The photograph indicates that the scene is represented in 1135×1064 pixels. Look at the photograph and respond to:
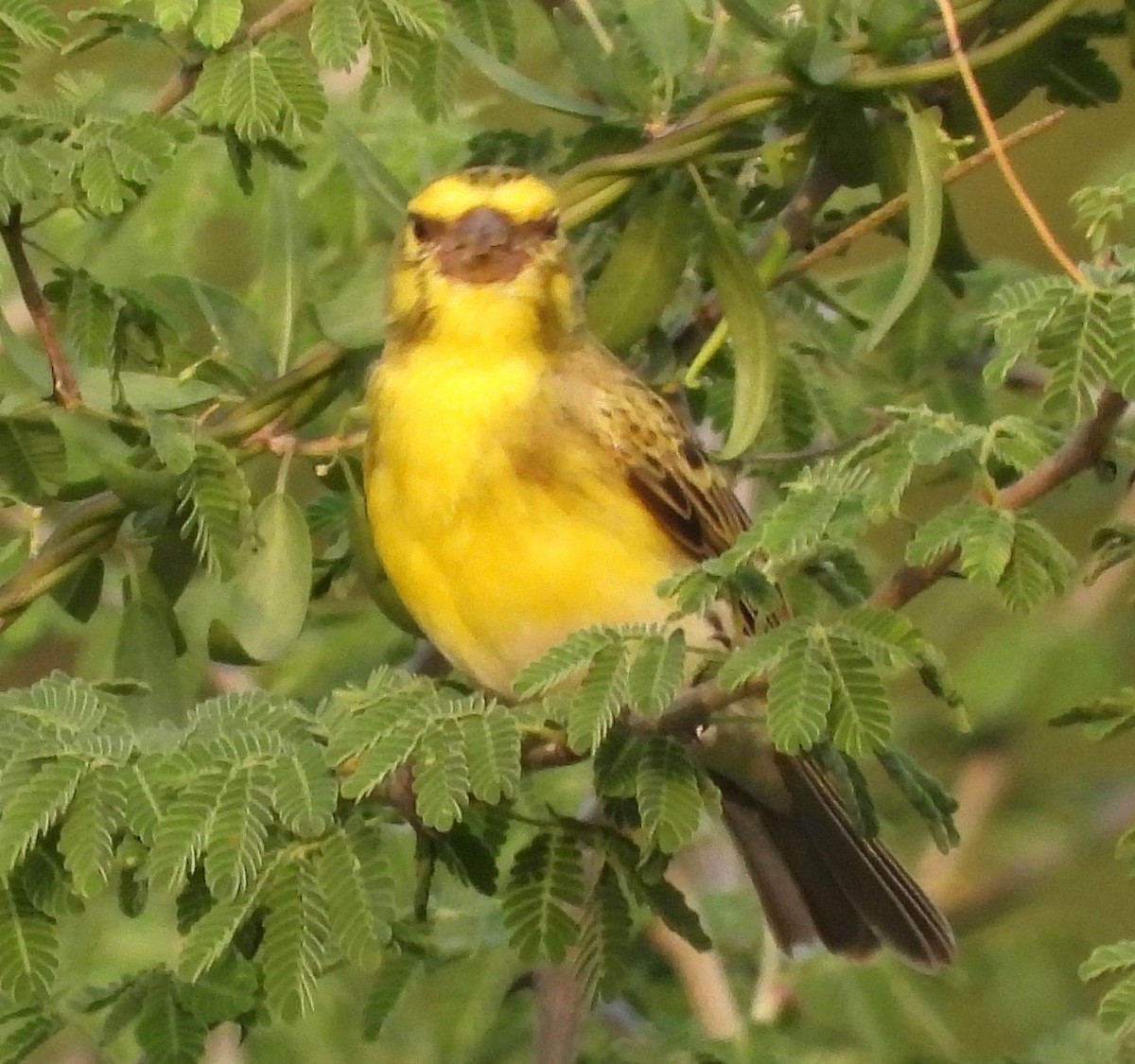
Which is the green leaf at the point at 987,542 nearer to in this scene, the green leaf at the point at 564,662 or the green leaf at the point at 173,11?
the green leaf at the point at 564,662

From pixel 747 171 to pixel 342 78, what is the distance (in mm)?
1207

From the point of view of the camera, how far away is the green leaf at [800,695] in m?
1.94

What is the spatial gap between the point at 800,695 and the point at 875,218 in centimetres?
95

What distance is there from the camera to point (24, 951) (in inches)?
80.2

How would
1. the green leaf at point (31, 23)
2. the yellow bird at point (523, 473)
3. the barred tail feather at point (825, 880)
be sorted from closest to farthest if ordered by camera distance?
the green leaf at point (31, 23), the yellow bird at point (523, 473), the barred tail feather at point (825, 880)

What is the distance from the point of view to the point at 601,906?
7.92 feet

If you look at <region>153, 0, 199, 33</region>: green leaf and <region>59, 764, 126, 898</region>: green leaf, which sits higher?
<region>153, 0, 199, 33</region>: green leaf

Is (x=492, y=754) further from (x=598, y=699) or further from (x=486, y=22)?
(x=486, y=22)

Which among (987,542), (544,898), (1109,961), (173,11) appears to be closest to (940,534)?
(987,542)

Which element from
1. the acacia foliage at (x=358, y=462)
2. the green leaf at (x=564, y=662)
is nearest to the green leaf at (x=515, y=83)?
the acacia foliage at (x=358, y=462)

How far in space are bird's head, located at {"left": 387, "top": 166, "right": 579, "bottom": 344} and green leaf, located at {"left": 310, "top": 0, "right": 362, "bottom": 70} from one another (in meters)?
0.43

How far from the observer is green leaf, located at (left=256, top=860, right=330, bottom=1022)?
6.80 feet

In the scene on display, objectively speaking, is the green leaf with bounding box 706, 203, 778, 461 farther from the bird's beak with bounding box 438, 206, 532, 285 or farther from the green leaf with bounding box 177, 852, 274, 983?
the green leaf with bounding box 177, 852, 274, 983

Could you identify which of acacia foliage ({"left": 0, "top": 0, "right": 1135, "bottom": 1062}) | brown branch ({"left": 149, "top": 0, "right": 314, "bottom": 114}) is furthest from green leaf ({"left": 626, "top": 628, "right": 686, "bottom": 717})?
brown branch ({"left": 149, "top": 0, "right": 314, "bottom": 114})
